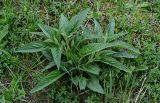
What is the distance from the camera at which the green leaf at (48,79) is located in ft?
11.8

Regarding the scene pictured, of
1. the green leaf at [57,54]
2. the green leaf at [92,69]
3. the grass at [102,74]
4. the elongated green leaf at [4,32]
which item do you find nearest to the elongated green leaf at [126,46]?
the grass at [102,74]

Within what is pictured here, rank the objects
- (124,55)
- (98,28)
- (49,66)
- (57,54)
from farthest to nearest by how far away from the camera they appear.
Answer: (98,28)
(124,55)
(49,66)
(57,54)

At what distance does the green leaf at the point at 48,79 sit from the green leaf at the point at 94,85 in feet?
0.88

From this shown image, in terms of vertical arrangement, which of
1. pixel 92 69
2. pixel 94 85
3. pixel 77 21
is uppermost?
pixel 77 21

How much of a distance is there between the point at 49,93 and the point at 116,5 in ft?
4.36

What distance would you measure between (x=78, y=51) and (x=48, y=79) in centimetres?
40

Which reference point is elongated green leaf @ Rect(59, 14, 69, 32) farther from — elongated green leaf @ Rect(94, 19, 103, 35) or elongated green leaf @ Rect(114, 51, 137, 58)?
elongated green leaf @ Rect(114, 51, 137, 58)

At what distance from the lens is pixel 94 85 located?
12.1 feet

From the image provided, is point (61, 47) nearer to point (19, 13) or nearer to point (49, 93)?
Answer: point (49, 93)

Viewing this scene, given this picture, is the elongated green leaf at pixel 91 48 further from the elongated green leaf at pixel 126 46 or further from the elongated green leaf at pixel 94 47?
the elongated green leaf at pixel 126 46

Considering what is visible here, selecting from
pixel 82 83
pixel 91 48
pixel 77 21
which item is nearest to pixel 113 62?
pixel 91 48

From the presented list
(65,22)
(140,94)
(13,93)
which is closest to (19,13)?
(65,22)

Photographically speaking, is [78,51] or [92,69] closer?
[92,69]

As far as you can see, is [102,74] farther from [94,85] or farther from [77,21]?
[77,21]
